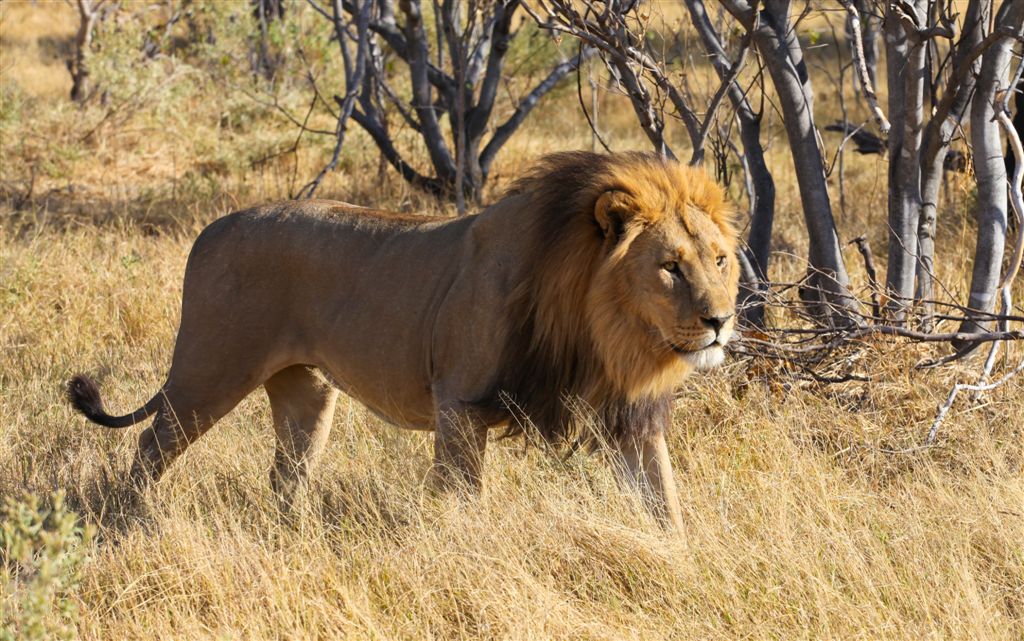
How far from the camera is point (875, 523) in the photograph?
150 inches

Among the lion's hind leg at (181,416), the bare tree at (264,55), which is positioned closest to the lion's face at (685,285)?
the lion's hind leg at (181,416)

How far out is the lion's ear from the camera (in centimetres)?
351

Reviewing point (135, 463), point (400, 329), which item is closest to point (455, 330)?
point (400, 329)

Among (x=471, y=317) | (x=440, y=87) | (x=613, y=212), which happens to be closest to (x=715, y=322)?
(x=613, y=212)

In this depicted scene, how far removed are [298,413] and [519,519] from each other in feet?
4.17

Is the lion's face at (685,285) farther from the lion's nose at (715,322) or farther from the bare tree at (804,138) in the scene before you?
the bare tree at (804,138)

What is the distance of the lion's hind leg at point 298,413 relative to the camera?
468 centimetres

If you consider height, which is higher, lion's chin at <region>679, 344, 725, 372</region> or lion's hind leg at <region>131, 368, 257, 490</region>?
lion's chin at <region>679, 344, 725, 372</region>

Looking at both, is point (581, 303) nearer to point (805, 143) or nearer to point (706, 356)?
point (706, 356)

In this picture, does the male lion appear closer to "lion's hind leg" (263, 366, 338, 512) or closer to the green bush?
"lion's hind leg" (263, 366, 338, 512)

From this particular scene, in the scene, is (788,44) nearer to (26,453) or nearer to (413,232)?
(413,232)

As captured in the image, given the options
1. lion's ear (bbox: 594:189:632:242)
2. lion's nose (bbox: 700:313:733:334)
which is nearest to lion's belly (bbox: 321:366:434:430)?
lion's ear (bbox: 594:189:632:242)

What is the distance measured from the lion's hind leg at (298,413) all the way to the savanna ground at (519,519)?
0.11 meters

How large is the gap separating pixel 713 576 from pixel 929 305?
2318mm
